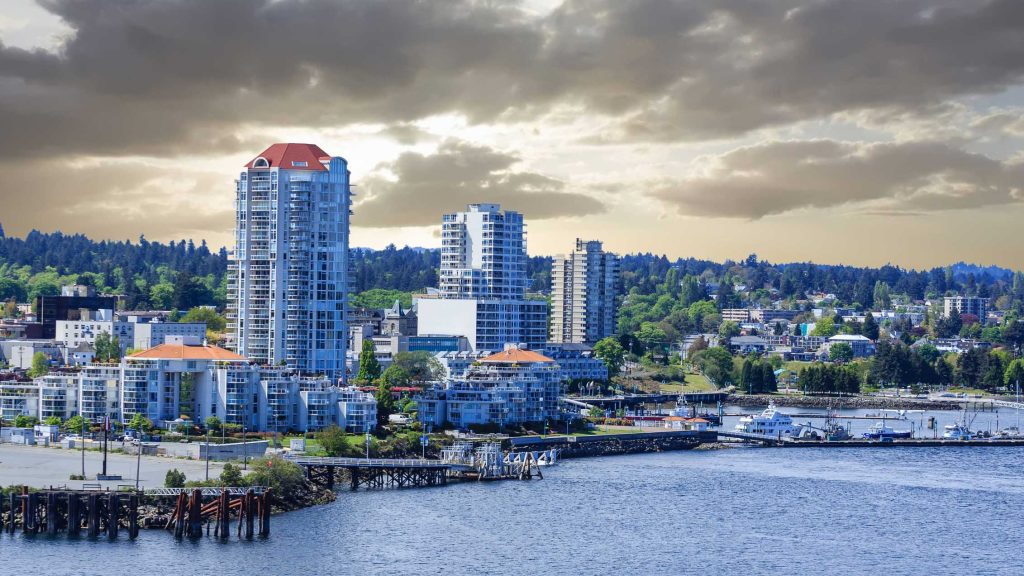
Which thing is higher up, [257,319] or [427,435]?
[257,319]

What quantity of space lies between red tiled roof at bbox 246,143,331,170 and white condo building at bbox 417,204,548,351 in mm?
40102

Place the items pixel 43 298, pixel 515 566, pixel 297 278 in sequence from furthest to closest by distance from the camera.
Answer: pixel 43 298, pixel 297 278, pixel 515 566

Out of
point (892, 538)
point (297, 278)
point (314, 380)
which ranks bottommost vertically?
point (892, 538)

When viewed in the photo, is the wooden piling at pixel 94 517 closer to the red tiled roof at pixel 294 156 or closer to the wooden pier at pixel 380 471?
the wooden pier at pixel 380 471

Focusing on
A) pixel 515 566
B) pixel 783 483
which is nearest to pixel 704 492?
pixel 783 483

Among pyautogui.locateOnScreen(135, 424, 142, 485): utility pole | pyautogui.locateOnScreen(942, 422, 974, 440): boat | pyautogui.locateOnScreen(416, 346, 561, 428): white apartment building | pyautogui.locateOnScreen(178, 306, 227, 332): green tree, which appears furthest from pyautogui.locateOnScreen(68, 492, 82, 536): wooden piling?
pyautogui.locateOnScreen(178, 306, 227, 332): green tree

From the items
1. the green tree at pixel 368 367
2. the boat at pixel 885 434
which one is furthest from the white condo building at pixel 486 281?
the boat at pixel 885 434

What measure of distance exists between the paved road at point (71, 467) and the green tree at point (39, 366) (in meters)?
39.5

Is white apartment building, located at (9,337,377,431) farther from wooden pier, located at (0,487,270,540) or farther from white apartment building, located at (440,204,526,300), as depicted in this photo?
white apartment building, located at (440,204,526,300)

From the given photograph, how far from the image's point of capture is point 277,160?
13738 centimetres

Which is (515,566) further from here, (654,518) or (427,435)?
(427,435)

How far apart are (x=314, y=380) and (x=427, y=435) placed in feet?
31.1

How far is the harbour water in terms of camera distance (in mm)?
73688

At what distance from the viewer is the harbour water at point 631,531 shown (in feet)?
242
